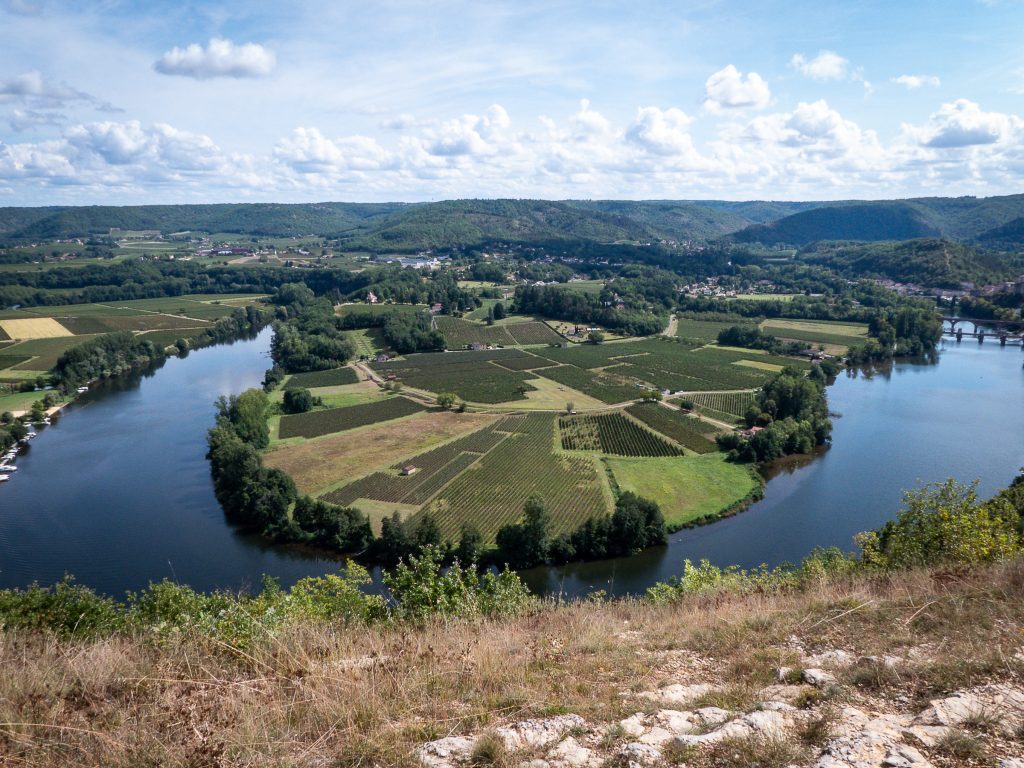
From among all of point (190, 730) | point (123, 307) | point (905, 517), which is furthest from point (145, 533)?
point (123, 307)

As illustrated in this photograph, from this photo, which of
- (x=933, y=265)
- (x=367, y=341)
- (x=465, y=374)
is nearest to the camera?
(x=465, y=374)

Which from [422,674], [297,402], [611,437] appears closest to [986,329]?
[611,437]

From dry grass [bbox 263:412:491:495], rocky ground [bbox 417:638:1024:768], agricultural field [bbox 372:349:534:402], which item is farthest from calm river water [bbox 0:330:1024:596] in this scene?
agricultural field [bbox 372:349:534:402]

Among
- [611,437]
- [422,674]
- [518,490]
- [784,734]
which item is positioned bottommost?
[518,490]

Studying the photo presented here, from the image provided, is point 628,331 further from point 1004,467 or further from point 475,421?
point 1004,467

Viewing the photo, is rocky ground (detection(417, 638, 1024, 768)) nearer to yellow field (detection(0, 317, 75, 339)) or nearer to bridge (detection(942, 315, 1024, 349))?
yellow field (detection(0, 317, 75, 339))

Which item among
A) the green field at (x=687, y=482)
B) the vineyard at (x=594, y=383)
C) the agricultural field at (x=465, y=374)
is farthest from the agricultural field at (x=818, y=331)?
the green field at (x=687, y=482)

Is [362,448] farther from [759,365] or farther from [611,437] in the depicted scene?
[759,365]
